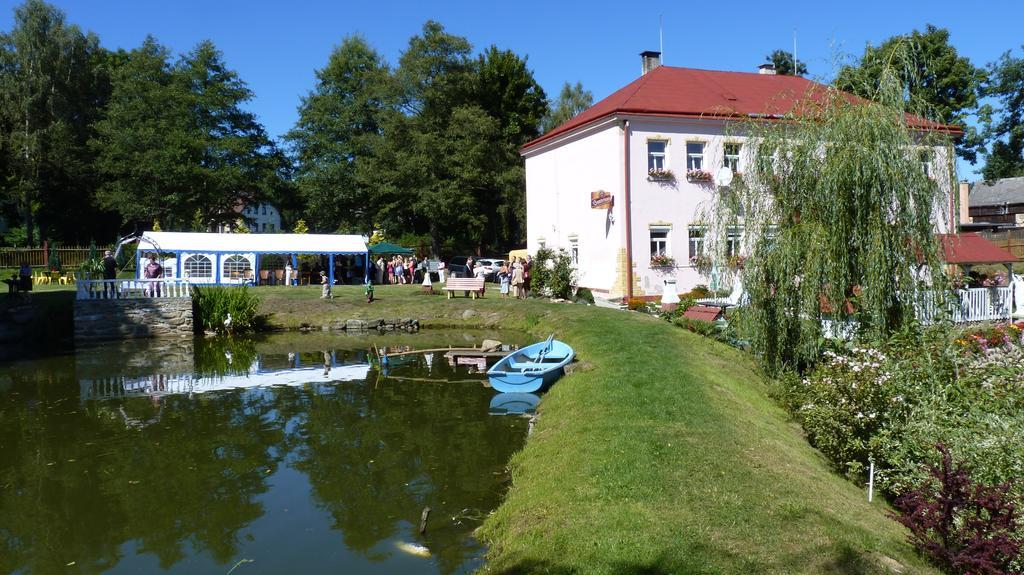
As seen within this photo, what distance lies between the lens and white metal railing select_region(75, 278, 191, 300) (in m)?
23.9

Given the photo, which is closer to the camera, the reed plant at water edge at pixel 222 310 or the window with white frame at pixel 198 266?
the reed plant at water edge at pixel 222 310

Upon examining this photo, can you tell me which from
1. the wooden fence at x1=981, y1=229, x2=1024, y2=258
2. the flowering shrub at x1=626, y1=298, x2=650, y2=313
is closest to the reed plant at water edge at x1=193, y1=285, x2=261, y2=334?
the flowering shrub at x1=626, y1=298, x2=650, y2=313

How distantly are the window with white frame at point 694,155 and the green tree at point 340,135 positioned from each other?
2463cm

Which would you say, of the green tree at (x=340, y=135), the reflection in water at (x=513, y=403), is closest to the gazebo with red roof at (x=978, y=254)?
the reflection in water at (x=513, y=403)

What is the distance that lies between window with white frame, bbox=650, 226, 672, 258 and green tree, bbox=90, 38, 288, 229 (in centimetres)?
3116

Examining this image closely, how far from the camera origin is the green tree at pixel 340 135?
158 feet

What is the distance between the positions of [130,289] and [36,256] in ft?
56.9

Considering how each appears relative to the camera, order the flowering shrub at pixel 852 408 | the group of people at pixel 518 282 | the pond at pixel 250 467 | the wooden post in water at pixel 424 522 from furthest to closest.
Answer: the group of people at pixel 518 282 < the flowering shrub at pixel 852 408 < the wooden post in water at pixel 424 522 < the pond at pixel 250 467

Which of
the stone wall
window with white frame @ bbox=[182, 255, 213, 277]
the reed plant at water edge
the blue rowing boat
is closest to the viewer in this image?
the blue rowing boat

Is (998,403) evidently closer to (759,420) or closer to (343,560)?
(759,420)

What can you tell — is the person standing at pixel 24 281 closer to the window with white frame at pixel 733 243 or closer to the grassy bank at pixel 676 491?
the grassy bank at pixel 676 491

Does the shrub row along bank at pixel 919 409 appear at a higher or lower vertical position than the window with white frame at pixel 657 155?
A: lower

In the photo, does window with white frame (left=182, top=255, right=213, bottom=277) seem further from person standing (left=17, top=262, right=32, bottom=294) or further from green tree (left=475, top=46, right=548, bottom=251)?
green tree (left=475, top=46, right=548, bottom=251)

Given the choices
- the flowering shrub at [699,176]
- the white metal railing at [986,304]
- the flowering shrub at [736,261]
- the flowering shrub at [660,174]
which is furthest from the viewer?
the flowering shrub at [699,176]
